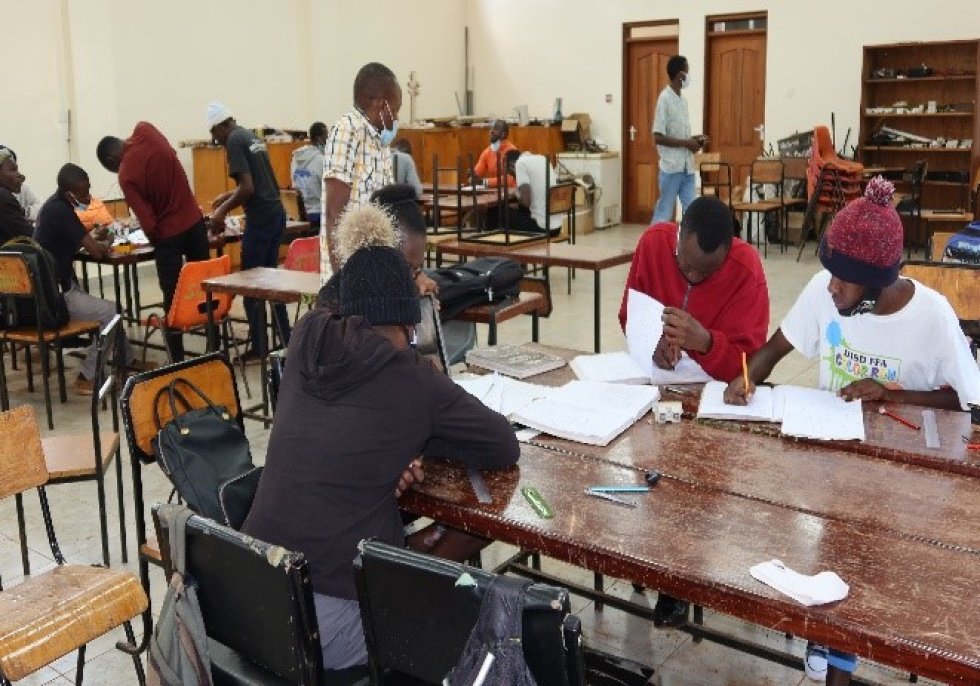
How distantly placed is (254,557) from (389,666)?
298 mm

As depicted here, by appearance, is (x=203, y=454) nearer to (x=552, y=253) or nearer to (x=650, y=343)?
A: (x=650, y=343)

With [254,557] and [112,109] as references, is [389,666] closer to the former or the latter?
[254,557]

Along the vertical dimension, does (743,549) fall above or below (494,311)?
below

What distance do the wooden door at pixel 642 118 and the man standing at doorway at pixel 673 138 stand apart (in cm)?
406

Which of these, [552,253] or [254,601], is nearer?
[254,601]

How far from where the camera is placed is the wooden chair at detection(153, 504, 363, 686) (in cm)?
169

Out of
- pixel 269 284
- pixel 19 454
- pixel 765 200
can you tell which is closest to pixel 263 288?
pixel 269 284

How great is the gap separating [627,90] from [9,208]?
28.1 feet

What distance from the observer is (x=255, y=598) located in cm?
176

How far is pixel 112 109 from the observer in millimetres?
9617

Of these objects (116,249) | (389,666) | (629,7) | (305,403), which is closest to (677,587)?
(389,666)

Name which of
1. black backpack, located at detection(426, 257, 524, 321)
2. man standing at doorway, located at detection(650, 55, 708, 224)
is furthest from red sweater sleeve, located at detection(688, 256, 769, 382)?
man standing at doorway, located at detection(650, 55, 708, 224)

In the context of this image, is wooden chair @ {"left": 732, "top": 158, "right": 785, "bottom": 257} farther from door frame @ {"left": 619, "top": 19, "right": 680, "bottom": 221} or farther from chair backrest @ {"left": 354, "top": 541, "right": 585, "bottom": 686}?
chair backrest @ {"left": 354, "top": 541, "right": 585, "bottom": 686}

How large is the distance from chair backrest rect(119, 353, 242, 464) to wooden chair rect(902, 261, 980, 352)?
217 centimetres
